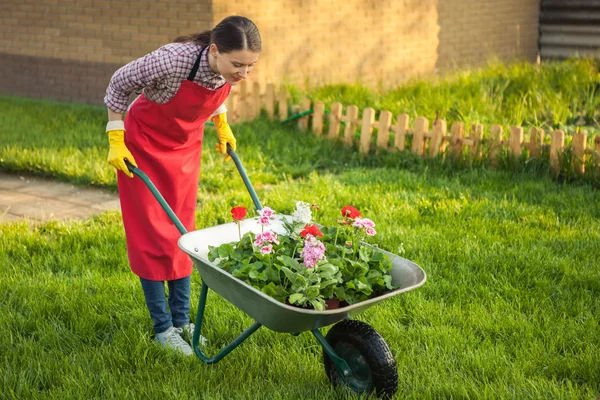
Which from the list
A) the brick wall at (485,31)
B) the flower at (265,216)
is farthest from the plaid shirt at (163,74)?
the brick wall at (485,31)

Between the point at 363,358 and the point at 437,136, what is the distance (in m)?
4.18

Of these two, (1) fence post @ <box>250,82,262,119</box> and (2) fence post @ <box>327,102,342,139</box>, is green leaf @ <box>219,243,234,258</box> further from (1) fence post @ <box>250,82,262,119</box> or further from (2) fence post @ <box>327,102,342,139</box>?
(1) fence post @ <box>250,82,262,119</box>

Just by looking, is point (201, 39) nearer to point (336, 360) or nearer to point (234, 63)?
point (234, 63)

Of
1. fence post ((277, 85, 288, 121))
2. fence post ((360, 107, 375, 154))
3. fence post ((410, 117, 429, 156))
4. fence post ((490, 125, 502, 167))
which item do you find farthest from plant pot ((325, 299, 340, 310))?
fence post ((277, 85, 288, 121))

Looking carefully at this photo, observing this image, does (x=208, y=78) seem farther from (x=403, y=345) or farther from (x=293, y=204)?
(x=293, y=204)

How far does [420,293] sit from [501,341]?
0.66m

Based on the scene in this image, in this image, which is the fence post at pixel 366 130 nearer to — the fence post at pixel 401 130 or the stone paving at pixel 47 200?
the fence post at pixel 401 130

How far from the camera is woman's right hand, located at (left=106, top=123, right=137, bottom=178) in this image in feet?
11.2

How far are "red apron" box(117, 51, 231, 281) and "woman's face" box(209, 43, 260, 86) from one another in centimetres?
26

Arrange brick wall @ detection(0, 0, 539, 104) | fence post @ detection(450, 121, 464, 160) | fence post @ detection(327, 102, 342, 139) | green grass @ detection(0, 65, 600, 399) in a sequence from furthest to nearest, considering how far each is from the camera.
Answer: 1. brick wall @ detection(0, 0, 539, 104)
2. fence post @ detection(327, 102, 342, 139)
3. fence post @ detection(450, 121, 464, 160)
4. green grass @ detection(0, 65, 600, 399)

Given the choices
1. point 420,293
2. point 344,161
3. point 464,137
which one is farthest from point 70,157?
point 420,293

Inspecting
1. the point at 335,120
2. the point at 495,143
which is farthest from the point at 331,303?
the point at 335,120

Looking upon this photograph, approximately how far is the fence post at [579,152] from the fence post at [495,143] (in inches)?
24.9

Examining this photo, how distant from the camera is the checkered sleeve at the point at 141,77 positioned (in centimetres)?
340
